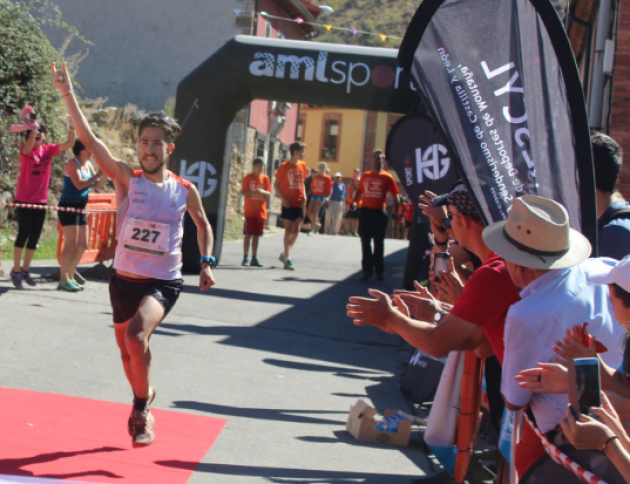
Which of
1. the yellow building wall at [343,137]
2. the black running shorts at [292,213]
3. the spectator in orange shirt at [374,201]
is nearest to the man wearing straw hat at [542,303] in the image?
the spectator in orange shirt at [374,201]

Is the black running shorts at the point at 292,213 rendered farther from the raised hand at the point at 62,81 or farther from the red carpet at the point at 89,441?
the raised hand at the point at 62,81

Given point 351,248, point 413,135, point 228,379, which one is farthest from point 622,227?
point 351,248

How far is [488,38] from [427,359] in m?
3.00

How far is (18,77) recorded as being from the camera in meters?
13.6

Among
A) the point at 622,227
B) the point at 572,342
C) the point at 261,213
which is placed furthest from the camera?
the point at 261,213

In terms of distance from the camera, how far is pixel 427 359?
6.34 meters

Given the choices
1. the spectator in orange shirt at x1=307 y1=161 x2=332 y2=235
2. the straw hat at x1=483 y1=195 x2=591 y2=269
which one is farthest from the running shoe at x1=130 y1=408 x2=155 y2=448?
the spectator in orange shirt at x1=307 y1=161 x2=332 y2=235

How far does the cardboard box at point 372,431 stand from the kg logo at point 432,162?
11.6 feet

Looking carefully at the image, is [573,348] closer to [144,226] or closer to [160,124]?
[144,226]

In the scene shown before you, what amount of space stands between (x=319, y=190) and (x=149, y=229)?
1910cm

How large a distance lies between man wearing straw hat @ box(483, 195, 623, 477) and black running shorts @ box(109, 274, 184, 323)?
7.88 ft

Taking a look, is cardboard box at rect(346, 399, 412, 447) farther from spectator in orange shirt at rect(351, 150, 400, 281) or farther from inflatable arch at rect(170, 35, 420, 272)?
spectator in orange shirt at rect(351, 150, 400, 281)

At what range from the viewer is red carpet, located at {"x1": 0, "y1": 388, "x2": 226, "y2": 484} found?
13.6 feet

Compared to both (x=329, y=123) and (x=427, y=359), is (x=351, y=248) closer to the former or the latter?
(x=427, y=359)
